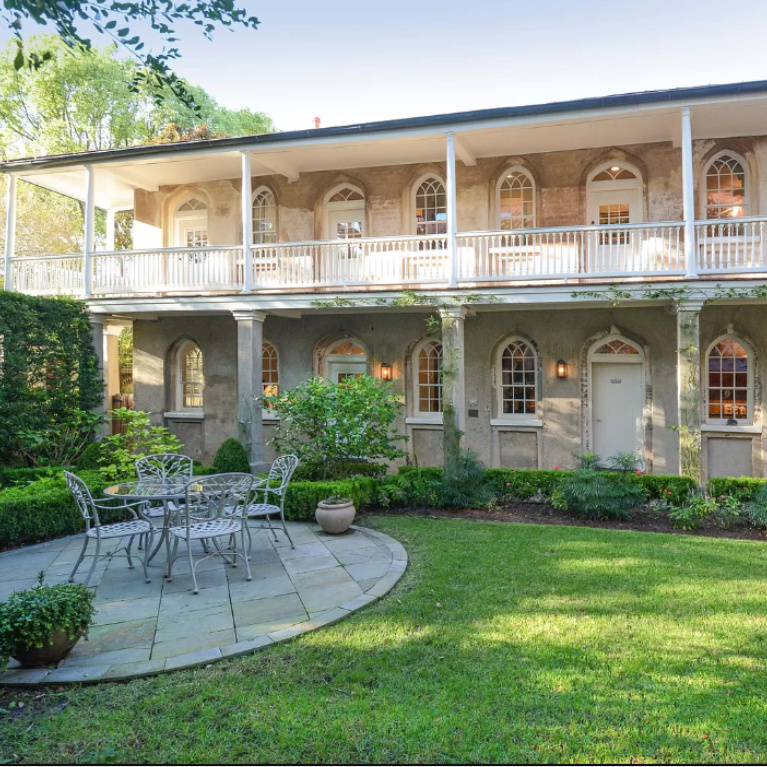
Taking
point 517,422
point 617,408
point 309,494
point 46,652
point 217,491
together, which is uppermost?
point 617,408

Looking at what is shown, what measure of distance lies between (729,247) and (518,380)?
4985 mm

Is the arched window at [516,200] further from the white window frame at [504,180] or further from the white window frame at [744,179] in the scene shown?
the white window frame at [744,179]

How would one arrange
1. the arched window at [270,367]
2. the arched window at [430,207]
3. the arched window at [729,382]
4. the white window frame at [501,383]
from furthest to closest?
1. the arched window at [270,367]
2. the arched window at [430,207]
3. the white window frame at [501,383]
4. the arched window at [729,382]

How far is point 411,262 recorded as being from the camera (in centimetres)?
1290

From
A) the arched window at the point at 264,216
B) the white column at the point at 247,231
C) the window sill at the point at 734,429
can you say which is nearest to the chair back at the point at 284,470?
the white column at the point at 247,231

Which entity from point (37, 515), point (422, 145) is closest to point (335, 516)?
point (37, 515)

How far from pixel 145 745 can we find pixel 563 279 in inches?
428

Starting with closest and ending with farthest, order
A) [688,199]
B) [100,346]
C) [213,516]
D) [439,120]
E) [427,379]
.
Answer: [213,516] < [688,199] < [439,120] < [100,346] < [427,379]

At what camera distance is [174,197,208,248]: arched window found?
53.8 ft

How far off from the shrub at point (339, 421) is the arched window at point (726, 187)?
317 inches

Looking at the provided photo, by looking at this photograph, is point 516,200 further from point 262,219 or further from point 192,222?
point 192,222

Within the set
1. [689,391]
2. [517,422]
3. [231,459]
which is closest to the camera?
[689,391]

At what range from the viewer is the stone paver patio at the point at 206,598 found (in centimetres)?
477

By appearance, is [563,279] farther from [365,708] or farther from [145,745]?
[145,745]
